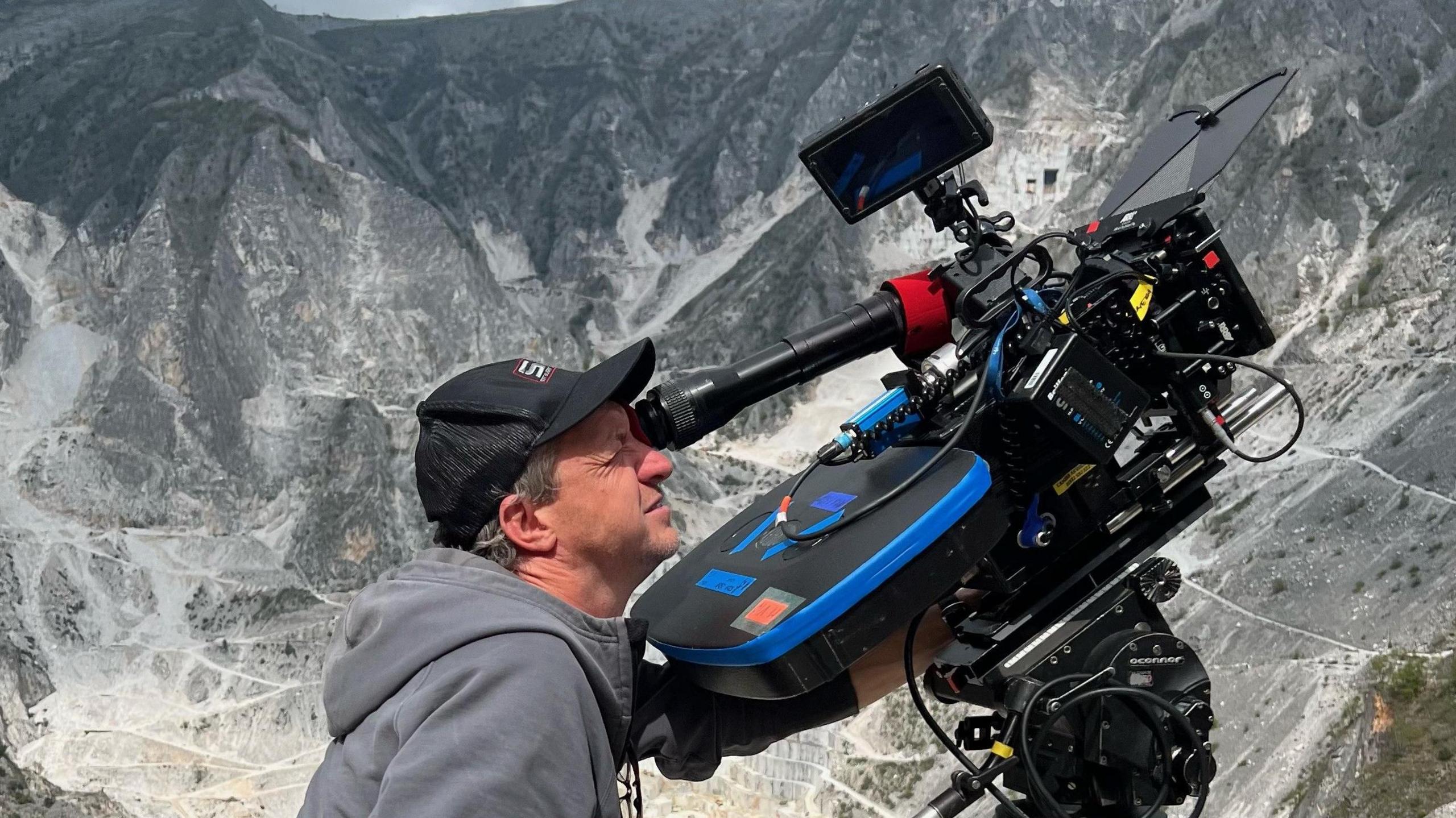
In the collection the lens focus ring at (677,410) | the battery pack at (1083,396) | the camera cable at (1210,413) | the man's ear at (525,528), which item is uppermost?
the man's ear at (525,528)

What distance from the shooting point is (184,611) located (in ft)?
137

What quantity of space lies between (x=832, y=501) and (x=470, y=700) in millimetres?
1241

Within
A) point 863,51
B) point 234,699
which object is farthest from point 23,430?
point 863,51

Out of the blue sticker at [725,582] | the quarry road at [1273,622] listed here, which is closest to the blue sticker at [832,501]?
the blue sticker at [725,582]

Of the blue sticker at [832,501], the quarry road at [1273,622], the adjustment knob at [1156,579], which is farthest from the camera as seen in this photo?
the quarry road at [1273,622]

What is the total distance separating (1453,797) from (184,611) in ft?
136

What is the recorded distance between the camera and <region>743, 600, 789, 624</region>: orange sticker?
2.65 m

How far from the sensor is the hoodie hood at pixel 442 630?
2.33 metres

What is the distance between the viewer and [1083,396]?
274cm

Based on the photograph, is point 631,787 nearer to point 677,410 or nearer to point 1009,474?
point 677,410

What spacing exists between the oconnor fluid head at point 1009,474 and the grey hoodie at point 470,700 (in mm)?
416

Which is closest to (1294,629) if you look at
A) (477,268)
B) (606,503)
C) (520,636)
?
(606,503)

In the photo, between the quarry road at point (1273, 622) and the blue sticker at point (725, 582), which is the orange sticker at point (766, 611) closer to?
the blue sticker at point (725, 582)

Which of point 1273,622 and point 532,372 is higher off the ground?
point 532,372
